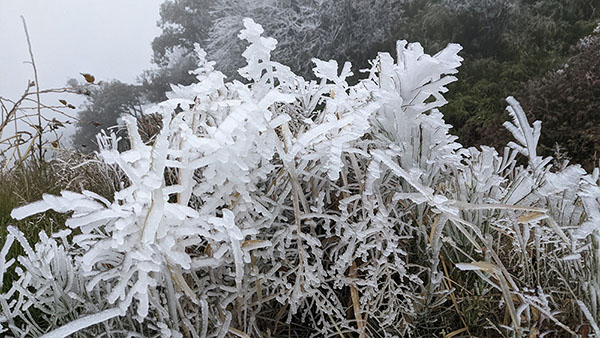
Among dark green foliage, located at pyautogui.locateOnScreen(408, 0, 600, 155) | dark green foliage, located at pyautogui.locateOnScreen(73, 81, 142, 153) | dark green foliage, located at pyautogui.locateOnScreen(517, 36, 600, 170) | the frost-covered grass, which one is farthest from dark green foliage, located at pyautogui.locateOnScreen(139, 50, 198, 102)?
the frost-covered grass

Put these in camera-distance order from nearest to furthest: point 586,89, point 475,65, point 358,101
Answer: point 358,101 < point 586,89 < point 475,65

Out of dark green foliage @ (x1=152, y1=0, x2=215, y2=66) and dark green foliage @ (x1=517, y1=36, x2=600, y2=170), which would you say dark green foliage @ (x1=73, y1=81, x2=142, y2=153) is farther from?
dark green foliage @ (x1=517, y1=36, x2=600, y2=170)

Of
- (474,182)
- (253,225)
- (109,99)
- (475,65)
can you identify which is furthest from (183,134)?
Result: (109,99)

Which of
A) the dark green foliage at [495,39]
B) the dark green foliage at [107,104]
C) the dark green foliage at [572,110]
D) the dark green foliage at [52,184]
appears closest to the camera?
the dark green foliage at [52,184]

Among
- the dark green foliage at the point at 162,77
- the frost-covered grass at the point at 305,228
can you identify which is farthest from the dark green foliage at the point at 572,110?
the dark green foliage at the point at 162,77

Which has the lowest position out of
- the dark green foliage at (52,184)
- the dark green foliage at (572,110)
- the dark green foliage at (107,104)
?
the dark green foliage at (572,110)

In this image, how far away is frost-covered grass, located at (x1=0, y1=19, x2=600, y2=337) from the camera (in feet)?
0.78

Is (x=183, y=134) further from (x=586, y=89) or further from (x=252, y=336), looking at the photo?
(x=586, y=89)

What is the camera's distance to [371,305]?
1.01 feet

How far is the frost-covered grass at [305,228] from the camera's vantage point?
24 centimetres

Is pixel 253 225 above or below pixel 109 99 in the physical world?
above

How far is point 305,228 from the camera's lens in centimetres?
33

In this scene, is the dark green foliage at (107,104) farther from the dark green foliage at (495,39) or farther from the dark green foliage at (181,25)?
the dark green foliage at (495,39)

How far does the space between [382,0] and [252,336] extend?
4.43 metres
